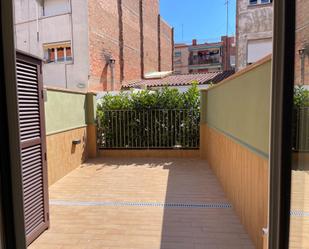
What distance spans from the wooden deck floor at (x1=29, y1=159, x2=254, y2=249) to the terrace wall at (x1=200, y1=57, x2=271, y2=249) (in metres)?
0.27

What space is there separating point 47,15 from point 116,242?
32.3 feet

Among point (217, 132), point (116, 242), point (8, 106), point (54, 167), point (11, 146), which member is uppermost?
point (8, 106)

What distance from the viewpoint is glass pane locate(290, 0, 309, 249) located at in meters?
1.00

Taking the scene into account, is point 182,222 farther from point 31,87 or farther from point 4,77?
point 4,77

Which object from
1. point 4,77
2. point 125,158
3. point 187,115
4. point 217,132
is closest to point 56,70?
point 125,158

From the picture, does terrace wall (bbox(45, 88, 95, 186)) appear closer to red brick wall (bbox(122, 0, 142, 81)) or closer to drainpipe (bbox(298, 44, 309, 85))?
drainpipe (bbox(298, 44, 309, 85))

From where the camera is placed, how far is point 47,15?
991 cm

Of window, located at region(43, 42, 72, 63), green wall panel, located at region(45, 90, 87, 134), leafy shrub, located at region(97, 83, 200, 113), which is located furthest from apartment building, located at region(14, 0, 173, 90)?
green wall panel, located at region(45, 90, 87, 134)

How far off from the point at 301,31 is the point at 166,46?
1915 cm

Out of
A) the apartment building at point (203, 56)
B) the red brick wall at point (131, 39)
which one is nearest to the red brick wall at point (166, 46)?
the red brick wall at point (131, 39)

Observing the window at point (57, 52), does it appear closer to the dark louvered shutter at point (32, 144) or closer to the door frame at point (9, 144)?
the dark louvered shutter at point (32, 144)

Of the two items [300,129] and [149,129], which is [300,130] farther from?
[149,129]

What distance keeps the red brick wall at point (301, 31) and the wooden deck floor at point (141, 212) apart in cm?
210

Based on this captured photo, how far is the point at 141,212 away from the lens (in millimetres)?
3424
